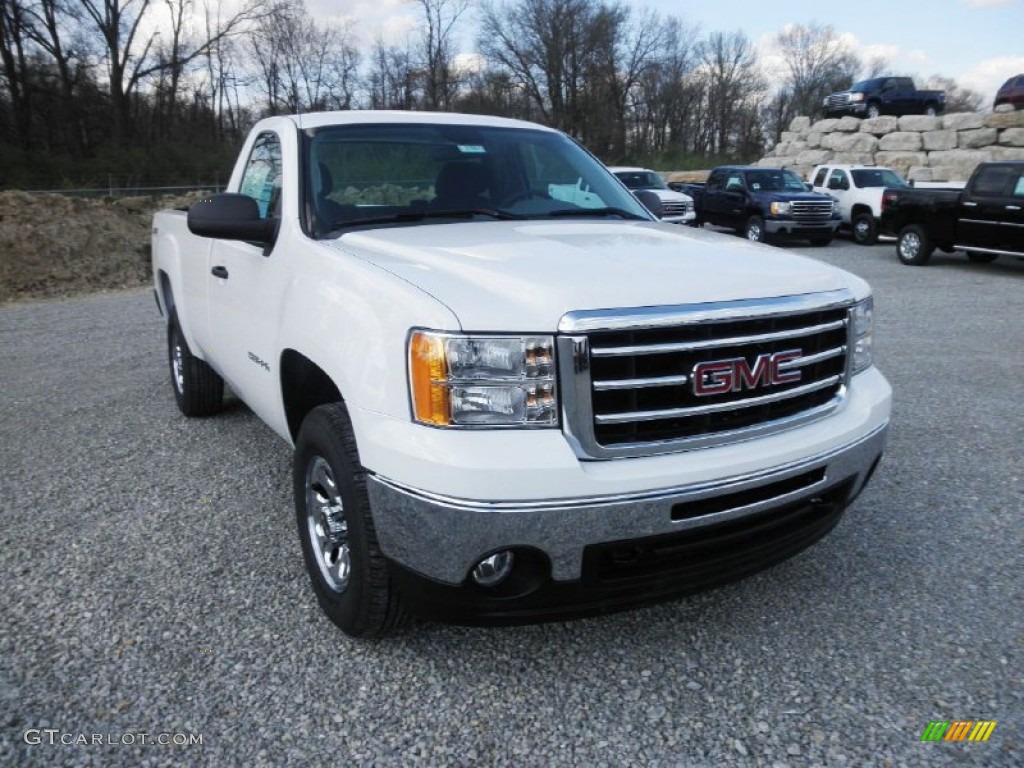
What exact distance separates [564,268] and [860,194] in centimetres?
1869

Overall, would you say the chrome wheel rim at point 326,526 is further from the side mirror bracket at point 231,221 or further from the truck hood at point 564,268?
the side mirror bracket at point 231,221

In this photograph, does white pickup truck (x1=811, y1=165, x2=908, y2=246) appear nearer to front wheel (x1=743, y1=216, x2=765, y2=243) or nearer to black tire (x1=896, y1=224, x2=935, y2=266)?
front wheel (x1=743, y1=216, x2=765, y2=243)

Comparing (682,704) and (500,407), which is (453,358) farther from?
(682,704)

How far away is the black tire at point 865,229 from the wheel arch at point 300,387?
18.3 m

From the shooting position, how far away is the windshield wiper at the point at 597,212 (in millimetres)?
3695

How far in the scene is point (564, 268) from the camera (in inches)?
97.3

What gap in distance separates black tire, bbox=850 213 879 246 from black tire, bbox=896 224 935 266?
3488 mm

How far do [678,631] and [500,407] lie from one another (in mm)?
1227

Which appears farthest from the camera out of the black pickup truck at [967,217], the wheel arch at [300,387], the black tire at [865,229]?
the black tire at [865,229]

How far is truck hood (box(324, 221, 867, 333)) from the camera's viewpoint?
2234 mm

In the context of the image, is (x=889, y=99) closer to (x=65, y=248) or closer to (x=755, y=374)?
(x=65, y=248)

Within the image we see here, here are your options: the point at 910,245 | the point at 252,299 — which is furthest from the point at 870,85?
the point at 252,299

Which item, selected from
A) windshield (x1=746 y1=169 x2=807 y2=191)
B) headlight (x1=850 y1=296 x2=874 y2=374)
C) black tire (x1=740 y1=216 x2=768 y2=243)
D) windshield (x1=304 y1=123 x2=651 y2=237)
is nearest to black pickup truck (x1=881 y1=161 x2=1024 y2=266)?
black tire (x1=740 y1=216 x2=768 y2=243)

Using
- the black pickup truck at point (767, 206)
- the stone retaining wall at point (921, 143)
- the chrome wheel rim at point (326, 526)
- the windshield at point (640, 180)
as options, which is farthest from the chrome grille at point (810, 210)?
the chrome wheel rim at point (326, 526)
